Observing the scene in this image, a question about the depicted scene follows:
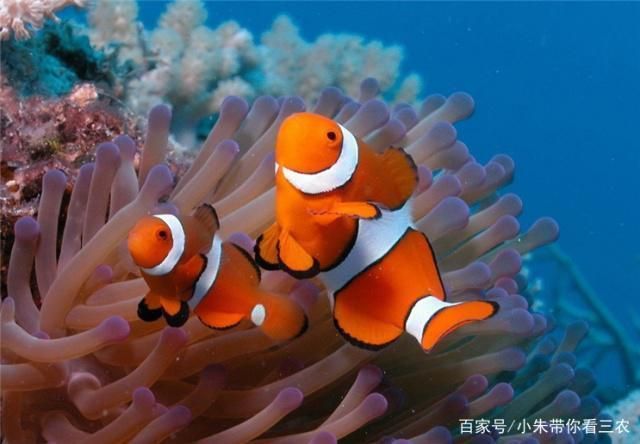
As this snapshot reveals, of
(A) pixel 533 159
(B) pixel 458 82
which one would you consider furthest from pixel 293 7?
(A) pixel 533 159

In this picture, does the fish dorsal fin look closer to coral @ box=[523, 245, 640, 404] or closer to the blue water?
coral @ box=[523, 245, 640, 404]

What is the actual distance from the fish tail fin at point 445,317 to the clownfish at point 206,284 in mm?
197

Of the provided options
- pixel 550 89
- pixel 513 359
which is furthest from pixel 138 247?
pixel 550 89

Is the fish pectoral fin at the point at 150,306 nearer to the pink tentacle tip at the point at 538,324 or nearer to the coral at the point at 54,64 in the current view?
the pink tentacle tip at the point at 538,324

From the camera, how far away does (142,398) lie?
1018 millimetres

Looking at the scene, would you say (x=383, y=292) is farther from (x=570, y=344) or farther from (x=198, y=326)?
(x=570, y=344)

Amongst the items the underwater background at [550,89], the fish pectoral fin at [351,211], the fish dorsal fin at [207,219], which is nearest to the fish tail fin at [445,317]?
the fish pectoral fin at [351,211]

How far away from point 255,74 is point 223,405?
246 cm

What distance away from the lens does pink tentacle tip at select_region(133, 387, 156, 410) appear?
102cm

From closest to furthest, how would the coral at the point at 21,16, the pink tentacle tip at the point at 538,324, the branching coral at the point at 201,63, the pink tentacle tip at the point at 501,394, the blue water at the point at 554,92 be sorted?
the pink tentacle tip at the point at 501,394 → the pink tentacle tip at the point at 538,324 → the coral at the point at 21,16 → the branching coral at the point at 201,63 → the blue water at the point at 554,92

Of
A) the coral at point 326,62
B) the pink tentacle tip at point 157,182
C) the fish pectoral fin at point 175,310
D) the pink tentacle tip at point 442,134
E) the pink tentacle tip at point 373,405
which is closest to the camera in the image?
the fish pectoral fin at point 175,310

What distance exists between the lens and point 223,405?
1165 millimetres

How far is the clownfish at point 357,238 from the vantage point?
0.92 meters

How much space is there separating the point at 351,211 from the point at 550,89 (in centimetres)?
1104
